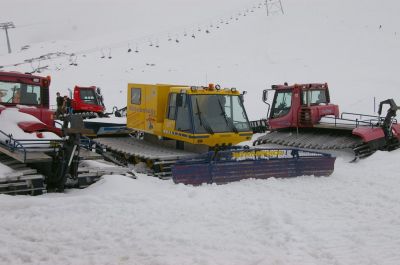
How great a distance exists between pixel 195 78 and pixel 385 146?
64.7 feet

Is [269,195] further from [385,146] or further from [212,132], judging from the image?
[385,146]

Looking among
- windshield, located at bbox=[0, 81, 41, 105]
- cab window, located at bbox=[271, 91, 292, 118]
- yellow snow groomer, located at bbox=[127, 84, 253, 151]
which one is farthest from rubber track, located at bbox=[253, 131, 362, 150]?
windshield, located at bbox=[0, 81, 41, 105]

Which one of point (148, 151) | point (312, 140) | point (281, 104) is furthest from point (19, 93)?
point (281, 104)

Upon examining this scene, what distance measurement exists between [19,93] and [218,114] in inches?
186

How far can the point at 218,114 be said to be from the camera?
11148 millimetres

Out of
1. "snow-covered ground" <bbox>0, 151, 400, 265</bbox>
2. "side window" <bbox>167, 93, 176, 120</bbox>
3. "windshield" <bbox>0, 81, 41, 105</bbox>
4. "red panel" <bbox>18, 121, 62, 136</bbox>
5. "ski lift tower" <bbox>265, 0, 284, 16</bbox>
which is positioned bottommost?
"snow-covered ground" <bbox>0, 151, 400, 265</bbox>

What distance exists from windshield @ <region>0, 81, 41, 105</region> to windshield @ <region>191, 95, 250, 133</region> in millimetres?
3742

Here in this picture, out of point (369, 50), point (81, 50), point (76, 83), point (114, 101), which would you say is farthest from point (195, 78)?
point (81, 50)

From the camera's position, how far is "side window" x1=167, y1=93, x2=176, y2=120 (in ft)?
37.7

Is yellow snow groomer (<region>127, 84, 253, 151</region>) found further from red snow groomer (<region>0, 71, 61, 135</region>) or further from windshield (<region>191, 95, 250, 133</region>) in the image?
red snow groomer (<region>0, 71, 61, 135</region>)

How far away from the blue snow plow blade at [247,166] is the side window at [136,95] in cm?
396

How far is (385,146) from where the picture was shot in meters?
13.4

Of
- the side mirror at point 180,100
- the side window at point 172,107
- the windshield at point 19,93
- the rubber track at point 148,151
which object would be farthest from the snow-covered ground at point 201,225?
the windshield at point 19,93

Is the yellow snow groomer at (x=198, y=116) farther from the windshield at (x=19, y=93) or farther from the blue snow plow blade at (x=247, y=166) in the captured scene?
the windshield at (x=19, y=93)
